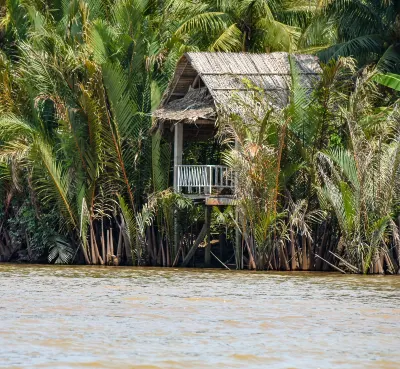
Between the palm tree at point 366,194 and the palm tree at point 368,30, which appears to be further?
the palm tree at point 368,30

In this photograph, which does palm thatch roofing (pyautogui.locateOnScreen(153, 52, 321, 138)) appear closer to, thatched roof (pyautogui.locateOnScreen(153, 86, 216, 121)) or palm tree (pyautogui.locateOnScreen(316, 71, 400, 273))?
thatched roof (pyautogui.locateOnScreen(153, 86, 216, 121))

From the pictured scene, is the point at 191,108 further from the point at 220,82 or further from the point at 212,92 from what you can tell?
the point at 212,92

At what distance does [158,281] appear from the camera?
63.1 feet

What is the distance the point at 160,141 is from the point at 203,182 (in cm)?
200

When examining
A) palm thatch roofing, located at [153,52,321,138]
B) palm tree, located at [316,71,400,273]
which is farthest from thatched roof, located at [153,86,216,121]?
palm tree, located at [316,71,400,273]

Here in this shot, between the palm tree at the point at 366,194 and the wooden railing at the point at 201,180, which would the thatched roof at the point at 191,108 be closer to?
the wooden railing at the point at 201,180

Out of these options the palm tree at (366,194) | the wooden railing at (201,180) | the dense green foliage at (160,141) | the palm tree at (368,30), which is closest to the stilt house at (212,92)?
the wooden railing at (201,180)

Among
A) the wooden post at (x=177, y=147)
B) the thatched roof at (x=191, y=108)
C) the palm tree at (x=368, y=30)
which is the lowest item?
the wooden post at (x=177, y=147)

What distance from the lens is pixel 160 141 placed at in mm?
24922

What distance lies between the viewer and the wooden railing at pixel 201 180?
74.8ft

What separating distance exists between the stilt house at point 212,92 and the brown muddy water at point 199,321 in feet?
11.3

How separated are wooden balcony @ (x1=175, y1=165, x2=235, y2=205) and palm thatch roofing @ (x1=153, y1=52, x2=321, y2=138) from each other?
99 centimetres

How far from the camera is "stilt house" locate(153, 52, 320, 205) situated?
75.2ft

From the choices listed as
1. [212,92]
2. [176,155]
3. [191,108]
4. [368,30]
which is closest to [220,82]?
[212,92]
